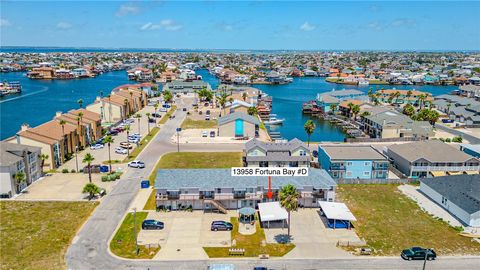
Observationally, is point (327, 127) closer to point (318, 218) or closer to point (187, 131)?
point (187, 131)

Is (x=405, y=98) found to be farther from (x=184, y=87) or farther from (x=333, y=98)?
(x=184, y=87)

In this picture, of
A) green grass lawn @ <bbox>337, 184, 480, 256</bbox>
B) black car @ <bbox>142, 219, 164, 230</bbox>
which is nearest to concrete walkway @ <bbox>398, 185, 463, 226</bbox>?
green grass lawn @ <bbox>337, 184, 480, 256</bbox>

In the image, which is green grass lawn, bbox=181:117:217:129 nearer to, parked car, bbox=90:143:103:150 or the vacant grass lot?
parked car, bbox=90:143:103:150

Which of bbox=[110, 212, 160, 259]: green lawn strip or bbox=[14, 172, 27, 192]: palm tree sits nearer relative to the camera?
bbox=[110, 212, 160, 259]: green lawn strip

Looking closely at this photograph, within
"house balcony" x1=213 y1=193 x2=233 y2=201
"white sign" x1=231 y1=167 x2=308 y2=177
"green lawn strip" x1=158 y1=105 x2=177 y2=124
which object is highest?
"white sign" x1=231 y1=167 x2=308 y2=177

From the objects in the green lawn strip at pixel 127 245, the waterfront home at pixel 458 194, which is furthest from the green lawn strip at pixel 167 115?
the waterfront home at pixel 458 194

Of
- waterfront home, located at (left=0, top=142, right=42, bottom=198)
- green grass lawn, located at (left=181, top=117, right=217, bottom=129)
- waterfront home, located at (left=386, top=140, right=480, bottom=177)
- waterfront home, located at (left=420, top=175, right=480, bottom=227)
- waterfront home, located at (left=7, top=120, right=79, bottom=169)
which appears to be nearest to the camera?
waterfront home, located at (left=420, top=175, right=480, bottom=227)

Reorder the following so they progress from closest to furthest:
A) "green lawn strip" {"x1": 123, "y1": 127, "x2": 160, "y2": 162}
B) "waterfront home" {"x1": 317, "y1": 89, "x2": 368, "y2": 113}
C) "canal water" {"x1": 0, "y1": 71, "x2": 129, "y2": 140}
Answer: "green lawn strip" {"x1": 123, "y1": 127, "x2": 160, "y2": 162}, "canal water" {"x1": 0, "y1": 71, "x2": 129, "y2": 140}, "waterfront home" {"x1": 317, "y1": 89, "x2": 368, "y2": 113}
